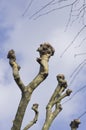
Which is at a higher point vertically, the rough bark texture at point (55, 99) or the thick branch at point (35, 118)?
the thick branch at point (35, 118)

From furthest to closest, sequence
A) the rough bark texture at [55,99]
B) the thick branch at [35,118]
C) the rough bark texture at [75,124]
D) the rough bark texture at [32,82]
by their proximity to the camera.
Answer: the rough bark texture at [75,124], the thick branch at [35,118], the rough bark texture at [55,99], the rough bark texture at [32,82]

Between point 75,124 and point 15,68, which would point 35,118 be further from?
point 15,68

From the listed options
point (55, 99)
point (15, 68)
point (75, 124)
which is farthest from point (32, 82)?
point (75, 124)

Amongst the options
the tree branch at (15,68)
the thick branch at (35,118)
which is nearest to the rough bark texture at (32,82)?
the tree branch at (15,68)

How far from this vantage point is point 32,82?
241 inches

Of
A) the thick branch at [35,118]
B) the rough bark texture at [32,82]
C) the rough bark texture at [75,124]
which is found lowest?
the rough bark texture at [32,82]

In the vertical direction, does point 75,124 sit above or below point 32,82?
above

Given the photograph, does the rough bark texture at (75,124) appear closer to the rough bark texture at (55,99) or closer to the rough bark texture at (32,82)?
the rough bark texture at (55,99)

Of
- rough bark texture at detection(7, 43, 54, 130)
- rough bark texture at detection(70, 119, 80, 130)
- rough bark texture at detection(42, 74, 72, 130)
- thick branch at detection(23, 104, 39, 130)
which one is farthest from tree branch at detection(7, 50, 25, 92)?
rough bark texture at detection(70, 119, 80, 130)

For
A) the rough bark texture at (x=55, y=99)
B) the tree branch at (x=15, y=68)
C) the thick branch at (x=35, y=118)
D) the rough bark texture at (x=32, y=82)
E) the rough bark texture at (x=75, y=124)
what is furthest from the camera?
the rough bark texture at (x=75, y=124)

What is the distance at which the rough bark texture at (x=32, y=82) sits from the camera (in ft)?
19.5

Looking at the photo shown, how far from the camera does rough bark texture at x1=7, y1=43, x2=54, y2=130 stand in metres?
5.93

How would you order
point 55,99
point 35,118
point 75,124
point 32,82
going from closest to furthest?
point 32,82, point 55,99, point 75,124, point 35,118

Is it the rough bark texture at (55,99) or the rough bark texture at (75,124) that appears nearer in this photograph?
the rough bark texture at (55,99)
